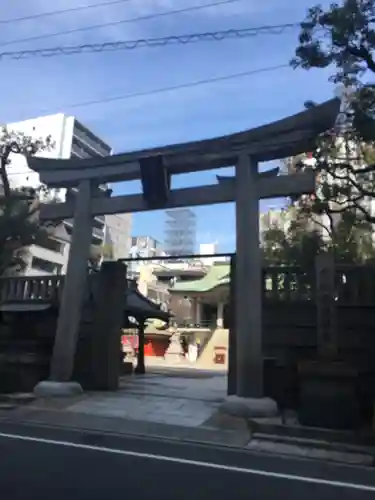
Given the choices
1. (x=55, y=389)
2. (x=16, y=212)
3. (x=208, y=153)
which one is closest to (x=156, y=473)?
(x=55, y=389)

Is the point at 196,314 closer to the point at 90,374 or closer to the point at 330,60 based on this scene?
the point at 90,374

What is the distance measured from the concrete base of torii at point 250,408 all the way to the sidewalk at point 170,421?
19cm

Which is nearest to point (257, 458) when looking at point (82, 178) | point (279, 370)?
point (279, 370)

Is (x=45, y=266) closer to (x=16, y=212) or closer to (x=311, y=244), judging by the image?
(x=16, y=212)

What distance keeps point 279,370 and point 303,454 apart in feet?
10.9

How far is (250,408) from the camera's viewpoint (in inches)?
362

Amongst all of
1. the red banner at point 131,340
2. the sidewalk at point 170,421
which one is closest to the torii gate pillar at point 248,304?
the sidewalk at point 170,421

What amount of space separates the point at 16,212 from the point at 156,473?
37.1ft

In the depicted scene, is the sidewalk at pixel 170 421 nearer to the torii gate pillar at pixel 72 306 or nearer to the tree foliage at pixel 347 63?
the torii gate pillar at pixel 72 306

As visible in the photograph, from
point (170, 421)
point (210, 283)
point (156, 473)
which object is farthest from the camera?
point (210, 283)

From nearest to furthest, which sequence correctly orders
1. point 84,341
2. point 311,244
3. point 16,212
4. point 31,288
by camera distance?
point 84,341, point 311,244, point 31,288, point 16,212

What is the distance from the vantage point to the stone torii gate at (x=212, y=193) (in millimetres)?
9836

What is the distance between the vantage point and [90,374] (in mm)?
12492

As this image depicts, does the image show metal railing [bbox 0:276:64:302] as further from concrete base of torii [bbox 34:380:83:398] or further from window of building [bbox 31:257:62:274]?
window of building [bbox 31:257:62:274]
